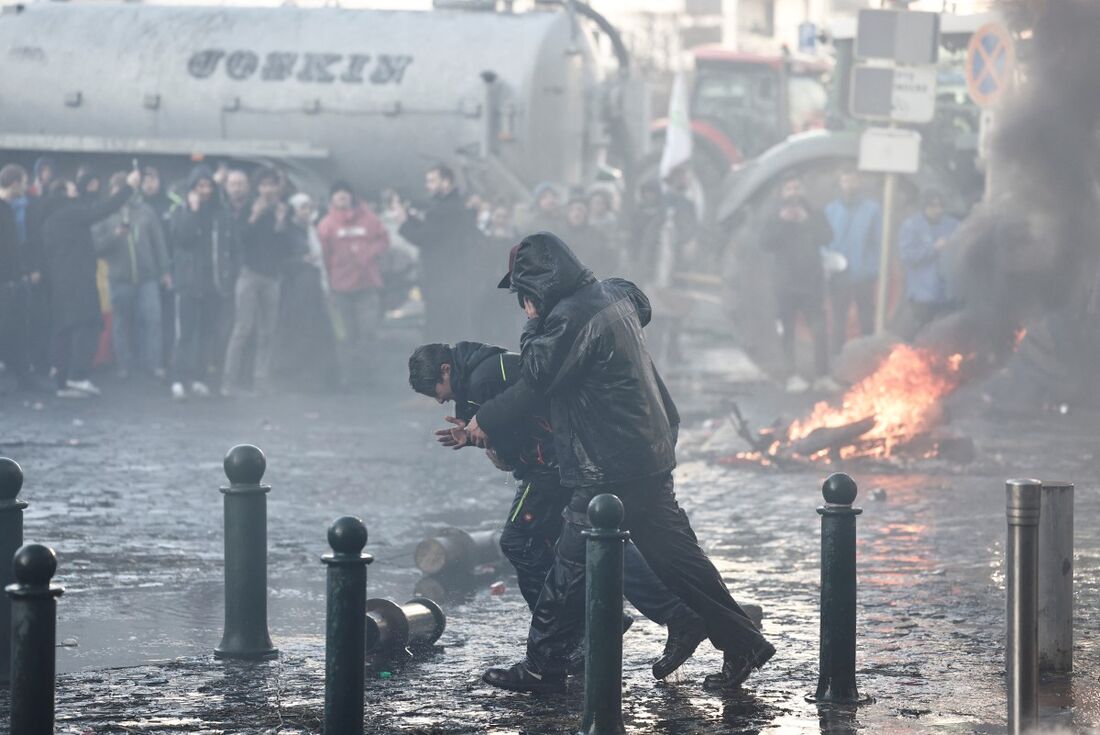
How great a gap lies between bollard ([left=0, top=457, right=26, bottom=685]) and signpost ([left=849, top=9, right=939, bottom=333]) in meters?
11.9

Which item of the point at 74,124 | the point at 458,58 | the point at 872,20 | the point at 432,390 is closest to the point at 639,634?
the point at 432,390

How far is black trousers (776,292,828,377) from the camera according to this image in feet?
62.1

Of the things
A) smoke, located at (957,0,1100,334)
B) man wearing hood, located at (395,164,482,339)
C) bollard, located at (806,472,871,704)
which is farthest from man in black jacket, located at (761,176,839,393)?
bollard, located at (806,472,871,704)

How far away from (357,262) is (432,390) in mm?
12583

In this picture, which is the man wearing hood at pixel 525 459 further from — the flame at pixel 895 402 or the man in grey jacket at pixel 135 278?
the man in grey jacket at pixel 135 278

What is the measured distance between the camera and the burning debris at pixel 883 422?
13422 millimetres

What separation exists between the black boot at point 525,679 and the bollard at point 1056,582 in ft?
5.96

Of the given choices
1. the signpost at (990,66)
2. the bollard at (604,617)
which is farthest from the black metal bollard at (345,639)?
the signpost at (990,66)

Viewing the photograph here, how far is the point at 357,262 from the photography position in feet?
64.4

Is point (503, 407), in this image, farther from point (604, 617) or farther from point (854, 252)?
point (854, 252)

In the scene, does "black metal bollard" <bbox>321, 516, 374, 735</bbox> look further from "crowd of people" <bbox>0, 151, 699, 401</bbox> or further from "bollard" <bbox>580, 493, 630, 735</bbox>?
"crowd of people" <bbox>0, 151, 699, 401</bbox>

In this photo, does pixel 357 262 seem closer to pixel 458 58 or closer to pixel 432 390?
pixel 458 58

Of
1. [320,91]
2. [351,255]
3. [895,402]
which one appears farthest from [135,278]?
[895,402]

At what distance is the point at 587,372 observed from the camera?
6.74 metres
